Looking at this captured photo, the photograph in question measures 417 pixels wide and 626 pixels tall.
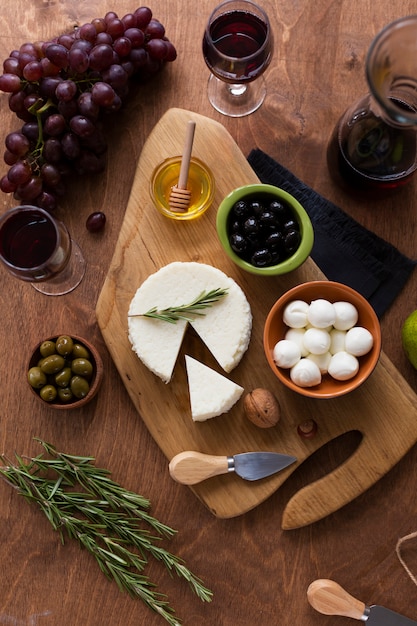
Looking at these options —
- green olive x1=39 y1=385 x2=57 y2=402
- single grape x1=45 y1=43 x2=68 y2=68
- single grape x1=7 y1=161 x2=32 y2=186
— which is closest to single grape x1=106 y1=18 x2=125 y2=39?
single grape x1=45 y1=43 x2=68 y2=68

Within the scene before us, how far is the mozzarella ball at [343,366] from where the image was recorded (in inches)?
50.1

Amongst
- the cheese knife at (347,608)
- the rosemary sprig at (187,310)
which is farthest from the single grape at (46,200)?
the cheese knife at (347,608)

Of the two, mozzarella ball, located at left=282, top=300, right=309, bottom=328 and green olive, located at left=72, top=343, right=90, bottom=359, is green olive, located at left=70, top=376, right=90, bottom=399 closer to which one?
green olive, located at left=72, top=343, right=90, bottom=359

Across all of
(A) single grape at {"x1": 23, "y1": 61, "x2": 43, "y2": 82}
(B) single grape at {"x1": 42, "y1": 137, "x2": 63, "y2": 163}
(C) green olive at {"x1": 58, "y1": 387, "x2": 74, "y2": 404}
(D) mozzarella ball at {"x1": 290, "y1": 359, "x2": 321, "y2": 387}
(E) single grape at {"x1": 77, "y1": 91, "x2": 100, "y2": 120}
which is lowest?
(C) green olive at {"x1": 58, "y1": 387, "x2": 74, "y2": 404}

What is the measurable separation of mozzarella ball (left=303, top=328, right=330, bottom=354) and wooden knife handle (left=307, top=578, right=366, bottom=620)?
0.54 metres

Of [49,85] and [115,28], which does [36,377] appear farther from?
[115,28]

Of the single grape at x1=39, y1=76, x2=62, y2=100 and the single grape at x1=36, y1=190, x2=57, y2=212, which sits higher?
the single grape at x1=39, y1=76, x2=62, y2=100

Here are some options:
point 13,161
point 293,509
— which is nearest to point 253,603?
point 293,509

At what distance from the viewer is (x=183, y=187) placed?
1.35 meters

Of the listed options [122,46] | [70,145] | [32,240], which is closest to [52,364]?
[32,240]

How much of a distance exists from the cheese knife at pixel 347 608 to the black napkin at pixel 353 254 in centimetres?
62

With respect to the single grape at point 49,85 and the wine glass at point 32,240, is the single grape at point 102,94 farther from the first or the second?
the wine glass at point 32,240

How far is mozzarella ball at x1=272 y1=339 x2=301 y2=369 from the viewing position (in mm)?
1278

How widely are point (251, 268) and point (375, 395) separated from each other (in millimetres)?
402
